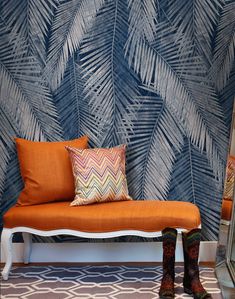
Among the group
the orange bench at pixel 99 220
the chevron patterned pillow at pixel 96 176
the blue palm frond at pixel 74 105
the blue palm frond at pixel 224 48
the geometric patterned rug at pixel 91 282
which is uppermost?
the blue palm frond at pixel 224 48

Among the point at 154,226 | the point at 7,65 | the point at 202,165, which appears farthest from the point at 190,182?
the point at 7,65

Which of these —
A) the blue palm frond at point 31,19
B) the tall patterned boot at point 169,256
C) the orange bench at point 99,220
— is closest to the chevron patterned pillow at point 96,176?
the orange bench at point 99,220

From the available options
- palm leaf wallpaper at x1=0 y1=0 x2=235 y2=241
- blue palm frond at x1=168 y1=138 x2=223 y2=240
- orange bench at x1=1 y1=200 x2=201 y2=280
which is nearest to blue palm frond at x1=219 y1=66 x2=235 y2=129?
palm leaf wallpaper at x1=0 y1=0 x2=235 y2=241

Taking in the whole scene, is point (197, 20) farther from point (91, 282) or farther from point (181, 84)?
point (91, 282)

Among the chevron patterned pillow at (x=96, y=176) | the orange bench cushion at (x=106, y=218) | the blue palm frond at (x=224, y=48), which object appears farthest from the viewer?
the blue palm frond at (x=224, y=48)

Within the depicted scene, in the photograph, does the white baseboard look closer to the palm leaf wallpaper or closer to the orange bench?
the palm leaf wallpaper

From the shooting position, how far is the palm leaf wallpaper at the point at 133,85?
4180 mm

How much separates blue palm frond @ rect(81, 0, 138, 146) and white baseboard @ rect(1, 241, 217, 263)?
0.90 meters

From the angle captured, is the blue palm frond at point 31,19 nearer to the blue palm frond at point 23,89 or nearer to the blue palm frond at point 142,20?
the blue palm frond at point 23,89

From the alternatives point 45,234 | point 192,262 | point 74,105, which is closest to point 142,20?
point 74,105

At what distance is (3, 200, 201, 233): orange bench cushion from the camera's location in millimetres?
3631

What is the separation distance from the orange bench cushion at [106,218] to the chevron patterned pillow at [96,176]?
125 mm

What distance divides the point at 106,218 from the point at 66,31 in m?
1.61

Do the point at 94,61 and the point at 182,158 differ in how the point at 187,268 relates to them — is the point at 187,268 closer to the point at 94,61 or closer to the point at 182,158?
the point at 182,158
